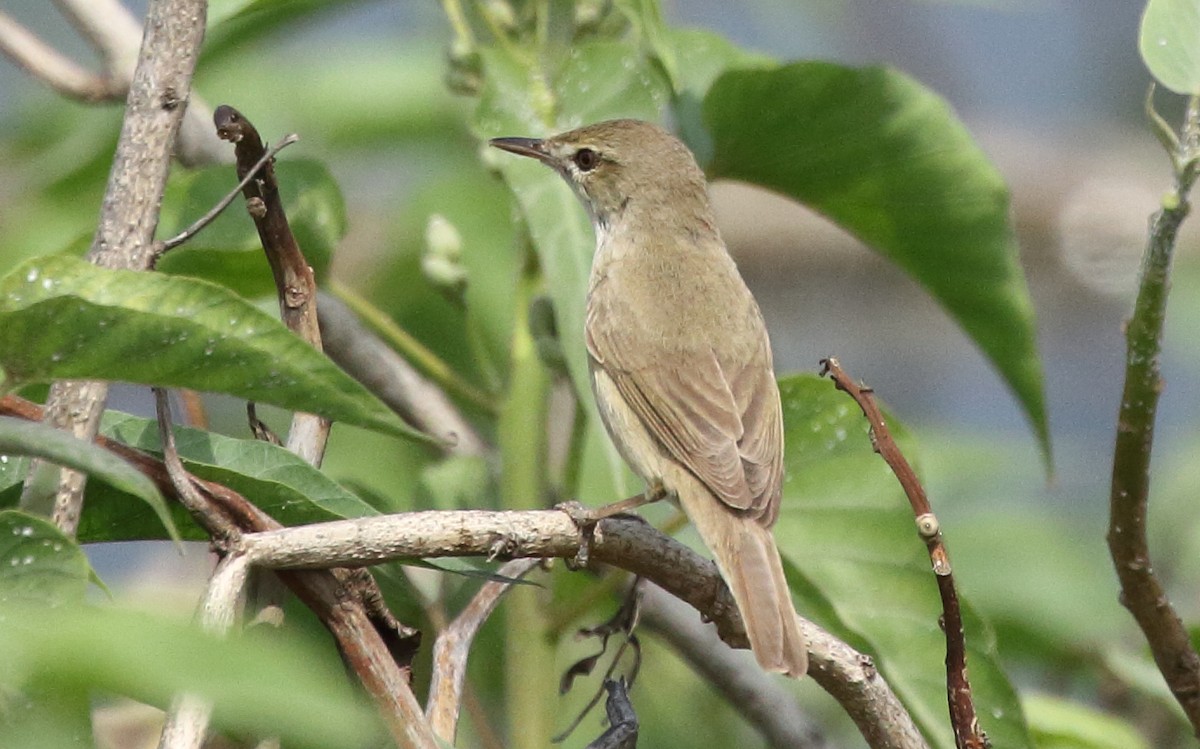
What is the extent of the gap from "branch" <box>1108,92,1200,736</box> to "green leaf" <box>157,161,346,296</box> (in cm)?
124

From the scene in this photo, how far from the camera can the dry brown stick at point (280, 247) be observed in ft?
5.53

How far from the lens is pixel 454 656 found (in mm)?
1685

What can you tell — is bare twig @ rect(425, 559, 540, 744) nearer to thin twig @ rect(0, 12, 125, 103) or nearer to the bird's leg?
the bird's leg

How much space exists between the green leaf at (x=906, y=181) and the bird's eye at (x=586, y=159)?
73cm

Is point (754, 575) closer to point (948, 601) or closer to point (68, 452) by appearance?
point (948, 601)

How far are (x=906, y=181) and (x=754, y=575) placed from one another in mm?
868

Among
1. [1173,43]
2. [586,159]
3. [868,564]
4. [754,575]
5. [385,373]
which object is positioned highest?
[586,159]

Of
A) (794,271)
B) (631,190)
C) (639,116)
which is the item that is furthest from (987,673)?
(794,271)

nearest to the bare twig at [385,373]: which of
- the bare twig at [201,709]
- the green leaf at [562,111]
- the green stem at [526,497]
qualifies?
the green stem at [526,497]

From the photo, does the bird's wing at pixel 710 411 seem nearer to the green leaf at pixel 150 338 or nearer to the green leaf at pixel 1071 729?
the green leaf at pixel 1071 729

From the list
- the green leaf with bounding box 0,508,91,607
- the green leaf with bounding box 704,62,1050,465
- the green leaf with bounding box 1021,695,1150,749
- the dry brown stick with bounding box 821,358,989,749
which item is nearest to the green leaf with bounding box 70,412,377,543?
the green leaf with bounding box 0,508,91,607

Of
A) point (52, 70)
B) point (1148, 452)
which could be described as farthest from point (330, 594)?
point (52, 70)

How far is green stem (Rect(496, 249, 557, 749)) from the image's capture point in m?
2.38

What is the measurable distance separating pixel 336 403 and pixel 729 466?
4.23 ft
